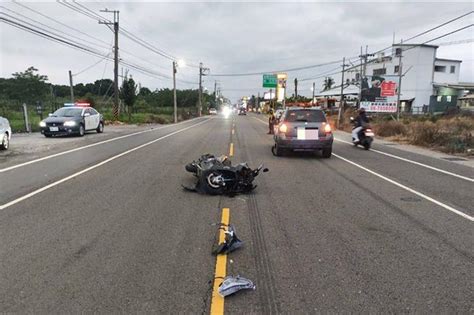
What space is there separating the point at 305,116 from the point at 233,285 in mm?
10134

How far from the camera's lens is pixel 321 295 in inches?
144

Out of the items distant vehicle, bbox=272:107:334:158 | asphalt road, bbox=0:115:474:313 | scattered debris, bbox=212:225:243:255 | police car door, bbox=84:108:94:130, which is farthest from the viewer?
police car door, bbox=84:108:94:130

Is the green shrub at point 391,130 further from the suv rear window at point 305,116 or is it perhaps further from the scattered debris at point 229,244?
the scattered debris at point 229,244

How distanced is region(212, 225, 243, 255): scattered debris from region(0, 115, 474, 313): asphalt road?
0.43ft

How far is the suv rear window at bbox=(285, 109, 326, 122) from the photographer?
13196 millimetres

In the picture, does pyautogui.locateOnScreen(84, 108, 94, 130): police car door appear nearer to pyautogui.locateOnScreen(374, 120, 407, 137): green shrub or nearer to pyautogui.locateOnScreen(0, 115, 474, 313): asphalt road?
pyautogui.locateOnScreen(0, 115, 474, 313): asphalt road

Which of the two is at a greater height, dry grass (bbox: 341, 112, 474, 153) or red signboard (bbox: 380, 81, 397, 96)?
red signboard (bbox: 380, 81, 397, 96)

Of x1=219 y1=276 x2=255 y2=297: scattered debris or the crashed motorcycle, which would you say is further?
the crashed motorcycle

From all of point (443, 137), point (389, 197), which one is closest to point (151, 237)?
point (389, 197)

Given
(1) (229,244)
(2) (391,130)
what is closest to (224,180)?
(1) (229,244)

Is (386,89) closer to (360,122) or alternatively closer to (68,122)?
(360,122)


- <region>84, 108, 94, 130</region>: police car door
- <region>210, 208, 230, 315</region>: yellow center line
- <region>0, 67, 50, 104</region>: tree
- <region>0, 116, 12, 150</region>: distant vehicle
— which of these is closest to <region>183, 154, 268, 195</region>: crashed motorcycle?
<region>210, 208, 230, 315</region>: yellow center line

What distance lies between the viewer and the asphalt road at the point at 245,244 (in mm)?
3584

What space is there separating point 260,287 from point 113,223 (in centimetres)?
280
